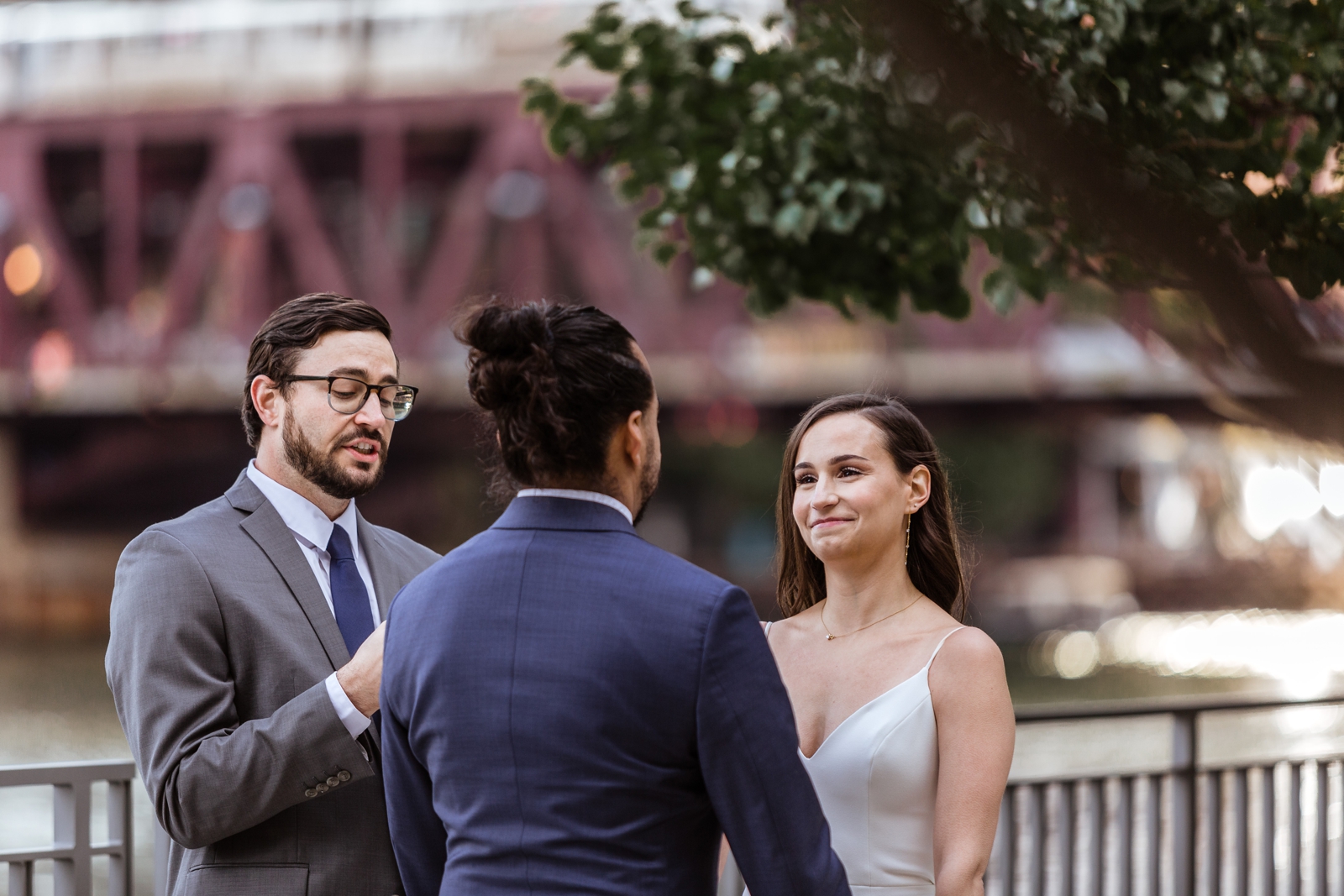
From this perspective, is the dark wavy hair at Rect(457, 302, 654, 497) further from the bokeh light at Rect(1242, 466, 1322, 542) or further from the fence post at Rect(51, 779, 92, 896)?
the bokeh light at Rect(1242, 466, 1322, 542)

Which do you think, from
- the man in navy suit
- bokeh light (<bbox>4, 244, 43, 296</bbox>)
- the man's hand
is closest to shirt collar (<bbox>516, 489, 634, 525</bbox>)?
the man in navy suit

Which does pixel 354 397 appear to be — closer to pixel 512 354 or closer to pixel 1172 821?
pixel 512 354

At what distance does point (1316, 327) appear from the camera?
104 inches

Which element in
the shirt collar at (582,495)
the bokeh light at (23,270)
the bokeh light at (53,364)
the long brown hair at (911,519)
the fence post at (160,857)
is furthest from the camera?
the bokeh light at (23,270)

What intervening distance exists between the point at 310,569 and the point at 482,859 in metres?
0.80

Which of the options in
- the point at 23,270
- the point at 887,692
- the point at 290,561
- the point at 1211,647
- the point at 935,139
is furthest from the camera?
the point at 23,270

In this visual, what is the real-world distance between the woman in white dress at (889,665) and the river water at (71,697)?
10472 mm

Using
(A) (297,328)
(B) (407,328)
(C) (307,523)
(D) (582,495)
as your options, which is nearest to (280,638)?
(C) (307,523)

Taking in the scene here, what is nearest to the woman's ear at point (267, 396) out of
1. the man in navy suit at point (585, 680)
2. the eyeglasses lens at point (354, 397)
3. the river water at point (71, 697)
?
the eyeglasses lens at point (354, 397)

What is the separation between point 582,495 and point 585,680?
253mm

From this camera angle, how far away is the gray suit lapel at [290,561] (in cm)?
230

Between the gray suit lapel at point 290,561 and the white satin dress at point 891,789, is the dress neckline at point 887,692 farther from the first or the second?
the gray suit lapel at point 290,561

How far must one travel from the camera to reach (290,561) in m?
2.34

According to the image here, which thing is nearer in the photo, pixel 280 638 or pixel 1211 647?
pixel 280 638
